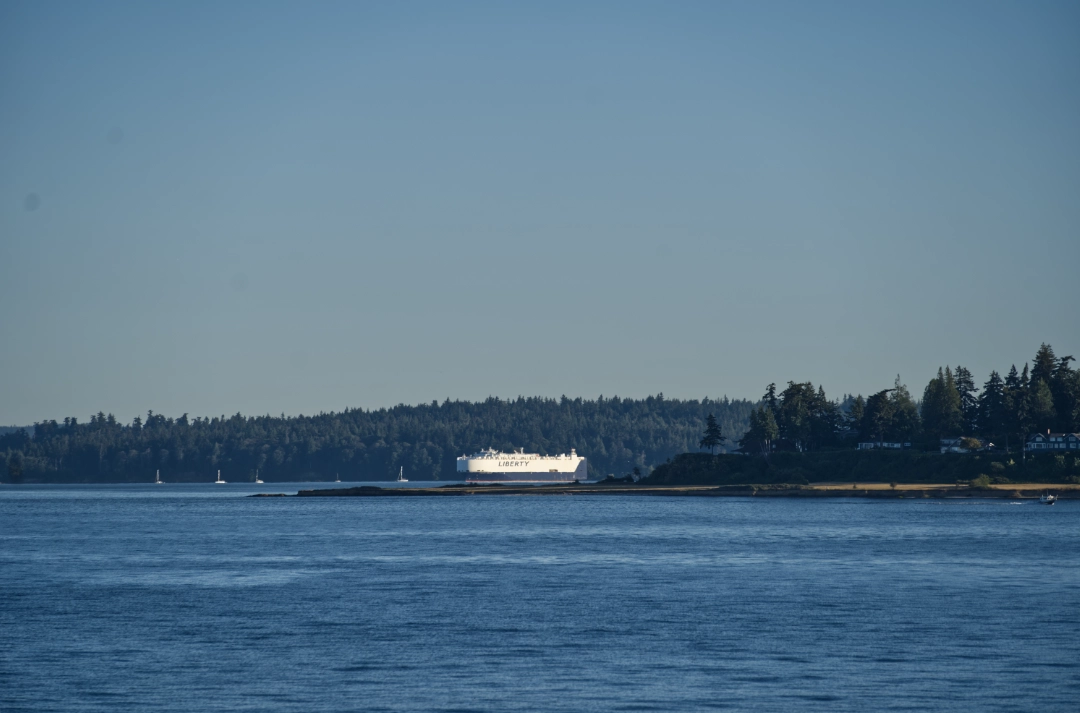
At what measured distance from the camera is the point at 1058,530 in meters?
81.8

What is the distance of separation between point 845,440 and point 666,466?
86.9ft

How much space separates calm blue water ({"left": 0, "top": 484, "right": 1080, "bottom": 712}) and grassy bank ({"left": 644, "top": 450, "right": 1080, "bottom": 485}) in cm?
6055

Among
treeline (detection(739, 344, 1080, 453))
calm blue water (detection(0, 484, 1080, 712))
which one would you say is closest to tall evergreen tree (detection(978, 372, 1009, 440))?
treeline (detection(739, 344, 1080, 453))

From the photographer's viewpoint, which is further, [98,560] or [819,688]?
[98,560]

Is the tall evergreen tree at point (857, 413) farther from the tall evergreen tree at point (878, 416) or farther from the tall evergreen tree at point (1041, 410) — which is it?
the tall evergreen tree at point (1041, 410)

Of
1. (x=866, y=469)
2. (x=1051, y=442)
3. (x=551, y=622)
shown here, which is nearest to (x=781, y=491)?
(x=866, y=469)

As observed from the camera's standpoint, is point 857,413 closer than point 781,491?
No

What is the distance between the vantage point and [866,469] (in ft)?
503

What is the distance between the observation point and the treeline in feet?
506

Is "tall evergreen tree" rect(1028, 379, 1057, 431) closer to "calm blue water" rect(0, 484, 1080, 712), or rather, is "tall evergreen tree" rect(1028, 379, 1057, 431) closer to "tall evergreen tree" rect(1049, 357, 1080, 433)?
"tall evergreen tree" rect(1049, 357, 1080, 433)

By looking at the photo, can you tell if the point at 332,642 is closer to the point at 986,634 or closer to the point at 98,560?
the point at 986,634

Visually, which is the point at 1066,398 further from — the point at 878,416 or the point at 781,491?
the point at 781,491

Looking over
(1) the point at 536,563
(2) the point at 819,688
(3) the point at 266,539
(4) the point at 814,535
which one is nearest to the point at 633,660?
(2) the point at 819,688

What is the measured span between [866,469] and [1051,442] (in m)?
23.1
